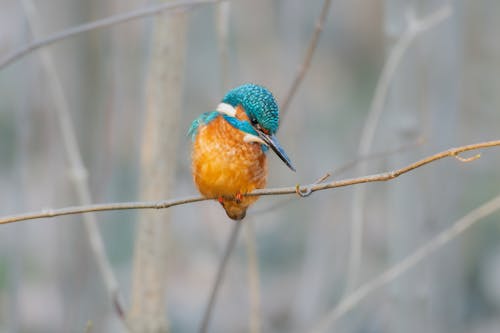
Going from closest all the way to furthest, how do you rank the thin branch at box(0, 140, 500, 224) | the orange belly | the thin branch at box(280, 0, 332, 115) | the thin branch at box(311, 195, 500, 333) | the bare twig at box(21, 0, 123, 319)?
the thin branch at box(0, 140, 500, 224), the orange belly, the thin branch at box(280, 0, 332, 115), the thin branch at box(311, 195, 500, 333), the bare twig at box(21, 0, 123, 319)

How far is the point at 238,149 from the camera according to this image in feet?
5.94

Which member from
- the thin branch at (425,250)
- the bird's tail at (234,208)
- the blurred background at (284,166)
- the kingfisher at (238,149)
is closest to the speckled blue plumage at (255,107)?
the kingfisher at (238,149)

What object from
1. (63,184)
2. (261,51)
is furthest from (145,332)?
(261,51)

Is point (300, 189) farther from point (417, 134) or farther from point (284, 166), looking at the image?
point (284, 166)

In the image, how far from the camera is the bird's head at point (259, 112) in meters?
1.76

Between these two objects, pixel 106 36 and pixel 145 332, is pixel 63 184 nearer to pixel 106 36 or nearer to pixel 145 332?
pixel 106 36

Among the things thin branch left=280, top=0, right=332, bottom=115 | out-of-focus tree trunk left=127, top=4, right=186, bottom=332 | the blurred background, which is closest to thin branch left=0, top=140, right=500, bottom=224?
the blurred background

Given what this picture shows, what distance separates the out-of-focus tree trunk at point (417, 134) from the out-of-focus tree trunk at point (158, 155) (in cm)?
70

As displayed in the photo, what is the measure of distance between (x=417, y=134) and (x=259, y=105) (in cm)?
75

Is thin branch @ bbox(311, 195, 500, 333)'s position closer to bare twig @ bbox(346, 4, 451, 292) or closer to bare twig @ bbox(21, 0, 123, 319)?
bare twig @ bbox(346, 4, 451, 292)

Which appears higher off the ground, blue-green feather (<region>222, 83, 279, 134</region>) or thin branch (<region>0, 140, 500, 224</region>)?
blue-green feather (<region>222, 83, 279, 134</region>)

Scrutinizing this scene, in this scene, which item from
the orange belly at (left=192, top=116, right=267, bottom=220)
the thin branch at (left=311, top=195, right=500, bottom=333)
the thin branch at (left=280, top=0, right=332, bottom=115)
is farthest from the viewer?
the thin branch at (left=311, top=195, right=500, bottom=333)

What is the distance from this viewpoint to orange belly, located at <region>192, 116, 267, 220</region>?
1.76m

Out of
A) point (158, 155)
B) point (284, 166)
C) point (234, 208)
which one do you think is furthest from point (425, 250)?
point (284, 166)
